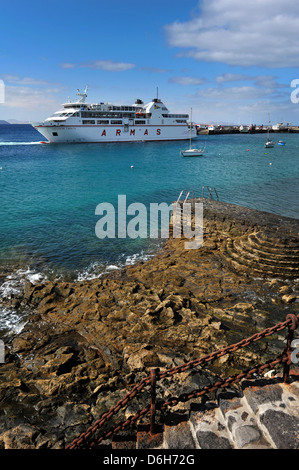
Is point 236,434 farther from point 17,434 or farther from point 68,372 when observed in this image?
point 68,372

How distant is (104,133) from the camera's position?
7400cm

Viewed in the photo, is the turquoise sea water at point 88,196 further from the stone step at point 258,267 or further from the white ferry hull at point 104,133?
the white ferry hull at point 104,133

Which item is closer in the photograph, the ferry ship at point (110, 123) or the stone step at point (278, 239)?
the stone step at point (278, 239)

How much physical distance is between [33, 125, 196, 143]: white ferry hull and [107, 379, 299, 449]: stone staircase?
245ft

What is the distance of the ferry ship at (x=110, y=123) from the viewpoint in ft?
229

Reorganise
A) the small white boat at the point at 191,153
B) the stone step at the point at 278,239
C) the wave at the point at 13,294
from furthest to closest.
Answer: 1. the small white boat at the point at 191,153
2. the stone step at the point at 278,239
3. the wave at the point at 13,294

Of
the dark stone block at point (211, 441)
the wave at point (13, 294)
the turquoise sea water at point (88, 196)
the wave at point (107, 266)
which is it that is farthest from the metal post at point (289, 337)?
the turquoise sea water at point (88, 196)

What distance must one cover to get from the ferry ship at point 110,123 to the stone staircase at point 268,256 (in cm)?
6727

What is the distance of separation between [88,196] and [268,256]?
61.6ft

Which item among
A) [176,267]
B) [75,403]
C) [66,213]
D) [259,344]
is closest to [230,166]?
[66,213]

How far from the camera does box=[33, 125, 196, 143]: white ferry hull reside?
233 ft

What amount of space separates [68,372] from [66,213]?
15.8 meters

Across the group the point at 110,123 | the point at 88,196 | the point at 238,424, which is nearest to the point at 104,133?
the point at 110,123

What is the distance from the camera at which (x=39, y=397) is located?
608 cm
